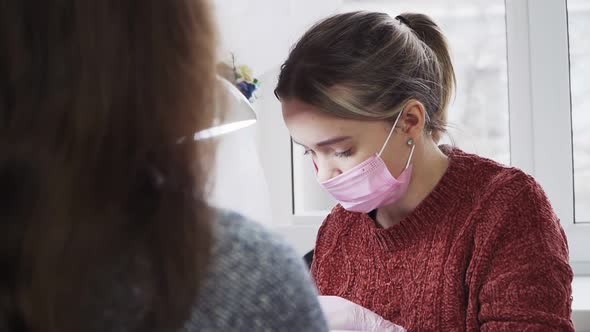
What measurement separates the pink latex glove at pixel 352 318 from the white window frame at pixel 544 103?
0.78 metres

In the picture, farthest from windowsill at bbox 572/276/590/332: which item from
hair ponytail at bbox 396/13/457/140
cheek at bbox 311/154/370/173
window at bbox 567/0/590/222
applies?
cheek at bbox 311/154/370/173

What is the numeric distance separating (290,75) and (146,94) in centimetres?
94

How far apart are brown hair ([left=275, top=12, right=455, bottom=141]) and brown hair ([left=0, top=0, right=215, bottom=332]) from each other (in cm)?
86

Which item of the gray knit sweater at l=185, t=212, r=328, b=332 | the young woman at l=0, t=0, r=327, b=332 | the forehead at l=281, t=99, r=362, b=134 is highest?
the young woman at l=0, t=0, r=327, b=332

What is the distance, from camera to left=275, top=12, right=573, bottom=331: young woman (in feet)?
4.20

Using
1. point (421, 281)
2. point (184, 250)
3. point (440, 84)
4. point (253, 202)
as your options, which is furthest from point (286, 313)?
point (253, 202)

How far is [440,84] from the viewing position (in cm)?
147

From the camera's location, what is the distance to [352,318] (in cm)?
134

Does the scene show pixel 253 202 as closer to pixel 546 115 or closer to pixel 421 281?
pixel 421 281

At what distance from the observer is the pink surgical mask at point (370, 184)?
1397 millimetres

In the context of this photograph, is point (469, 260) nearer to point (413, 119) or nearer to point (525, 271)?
point (525, 271)

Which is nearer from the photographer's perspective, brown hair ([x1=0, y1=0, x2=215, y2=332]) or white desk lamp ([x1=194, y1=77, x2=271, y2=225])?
brown hair ([x1=0, y1=0, x2=215, y2=332])

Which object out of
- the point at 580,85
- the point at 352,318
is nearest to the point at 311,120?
the point at 352,318

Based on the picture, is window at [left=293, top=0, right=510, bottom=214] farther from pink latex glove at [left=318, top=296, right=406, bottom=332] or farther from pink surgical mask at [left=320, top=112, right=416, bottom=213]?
pink latex glove at [left=318, top=296, right=406, bottom=332]
